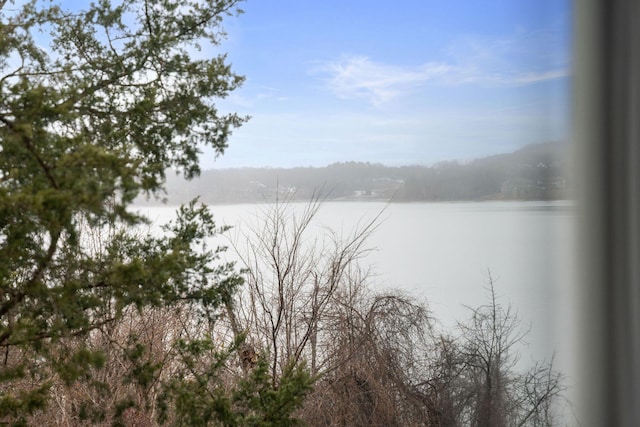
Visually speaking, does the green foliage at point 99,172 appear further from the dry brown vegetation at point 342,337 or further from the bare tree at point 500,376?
the bare tree at point 500,376

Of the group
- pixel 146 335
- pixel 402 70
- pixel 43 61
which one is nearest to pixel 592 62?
pixel 402 70

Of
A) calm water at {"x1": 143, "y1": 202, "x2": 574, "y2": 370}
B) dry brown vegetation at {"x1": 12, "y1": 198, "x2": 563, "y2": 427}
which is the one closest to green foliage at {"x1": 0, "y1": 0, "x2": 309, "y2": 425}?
dry brown vegetation at {"x1": 12, "y1": 198, "x2": 563, "y2": 427}

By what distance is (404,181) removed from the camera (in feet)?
7.39

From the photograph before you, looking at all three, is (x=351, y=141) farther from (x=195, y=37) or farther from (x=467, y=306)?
(x=195, y=37)

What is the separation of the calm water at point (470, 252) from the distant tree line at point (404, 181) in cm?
4

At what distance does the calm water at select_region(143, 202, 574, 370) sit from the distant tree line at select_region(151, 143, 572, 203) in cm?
4

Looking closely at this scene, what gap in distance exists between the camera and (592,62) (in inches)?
74.8

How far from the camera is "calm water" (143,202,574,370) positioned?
6.61ft

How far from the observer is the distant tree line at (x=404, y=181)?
2.02m

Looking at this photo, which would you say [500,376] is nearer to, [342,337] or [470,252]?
[470,252]

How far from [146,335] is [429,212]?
1064 mm

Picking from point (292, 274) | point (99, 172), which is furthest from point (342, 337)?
point (99, 172)

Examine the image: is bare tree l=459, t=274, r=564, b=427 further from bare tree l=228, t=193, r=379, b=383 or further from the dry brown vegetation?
bare tree l=228, t=193, r=379, b=383

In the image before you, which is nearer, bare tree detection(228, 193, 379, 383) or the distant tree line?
the distant tree line
